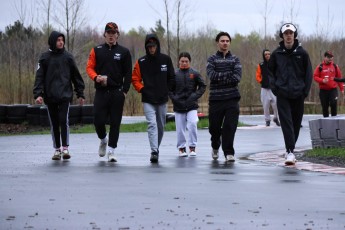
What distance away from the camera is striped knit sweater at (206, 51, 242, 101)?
15.5 metres

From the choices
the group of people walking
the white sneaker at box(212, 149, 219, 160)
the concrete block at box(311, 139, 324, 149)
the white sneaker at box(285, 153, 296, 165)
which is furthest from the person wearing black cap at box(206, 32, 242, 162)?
the concrete block at box(311, 139, 324, 149)

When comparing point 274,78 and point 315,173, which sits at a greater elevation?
point 274,78

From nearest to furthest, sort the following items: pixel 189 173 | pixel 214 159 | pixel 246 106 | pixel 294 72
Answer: pixel 189 173
pixel 294 72
pixel 214 159
pixel 246 106

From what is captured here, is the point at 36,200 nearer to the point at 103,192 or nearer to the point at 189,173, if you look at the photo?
the point at 103,192

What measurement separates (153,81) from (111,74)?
73 centimetres

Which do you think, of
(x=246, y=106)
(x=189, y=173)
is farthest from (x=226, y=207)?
(x=246, y=106)

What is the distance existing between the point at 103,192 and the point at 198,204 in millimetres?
1335

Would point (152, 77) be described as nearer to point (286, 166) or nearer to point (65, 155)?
point (65, 155)

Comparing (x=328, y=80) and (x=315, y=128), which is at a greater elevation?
(x=328, y=80)

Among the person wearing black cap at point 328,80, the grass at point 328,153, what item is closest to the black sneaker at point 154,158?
the grass at point 328,153

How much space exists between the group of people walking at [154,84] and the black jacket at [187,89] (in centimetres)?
101

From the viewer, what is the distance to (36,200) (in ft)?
33.3

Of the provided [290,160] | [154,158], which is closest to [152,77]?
[154,158]

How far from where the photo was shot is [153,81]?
15.7 metres
